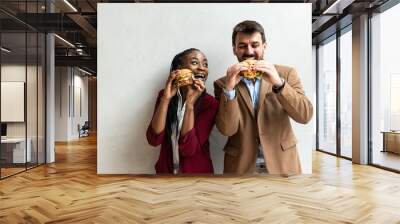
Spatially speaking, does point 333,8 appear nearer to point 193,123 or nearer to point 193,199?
point 193,123

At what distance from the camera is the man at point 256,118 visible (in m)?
4.11

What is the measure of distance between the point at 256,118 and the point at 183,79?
896 mm

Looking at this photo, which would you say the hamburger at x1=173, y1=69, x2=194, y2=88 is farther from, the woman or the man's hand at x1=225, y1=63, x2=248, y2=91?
the man's hand at x1=225, y1=63, x2=248, y2=91

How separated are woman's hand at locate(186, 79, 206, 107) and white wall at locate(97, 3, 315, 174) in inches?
22.0

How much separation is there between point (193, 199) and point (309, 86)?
2173 millimetres

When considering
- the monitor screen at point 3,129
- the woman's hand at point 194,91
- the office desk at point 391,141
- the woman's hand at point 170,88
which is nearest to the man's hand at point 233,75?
the woman's hand at point 194,91

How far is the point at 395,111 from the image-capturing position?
22.2 ft

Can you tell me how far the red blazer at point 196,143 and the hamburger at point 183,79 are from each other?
0.26 m

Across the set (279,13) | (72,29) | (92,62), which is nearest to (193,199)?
(279,13)

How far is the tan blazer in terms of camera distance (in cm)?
410

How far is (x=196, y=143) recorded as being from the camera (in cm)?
441

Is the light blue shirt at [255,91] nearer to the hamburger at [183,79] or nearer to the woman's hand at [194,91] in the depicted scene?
the woman's hand at [194,91]

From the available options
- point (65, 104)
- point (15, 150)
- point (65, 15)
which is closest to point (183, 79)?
point (15, 150)

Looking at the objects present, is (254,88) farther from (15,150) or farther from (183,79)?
(15,150)
